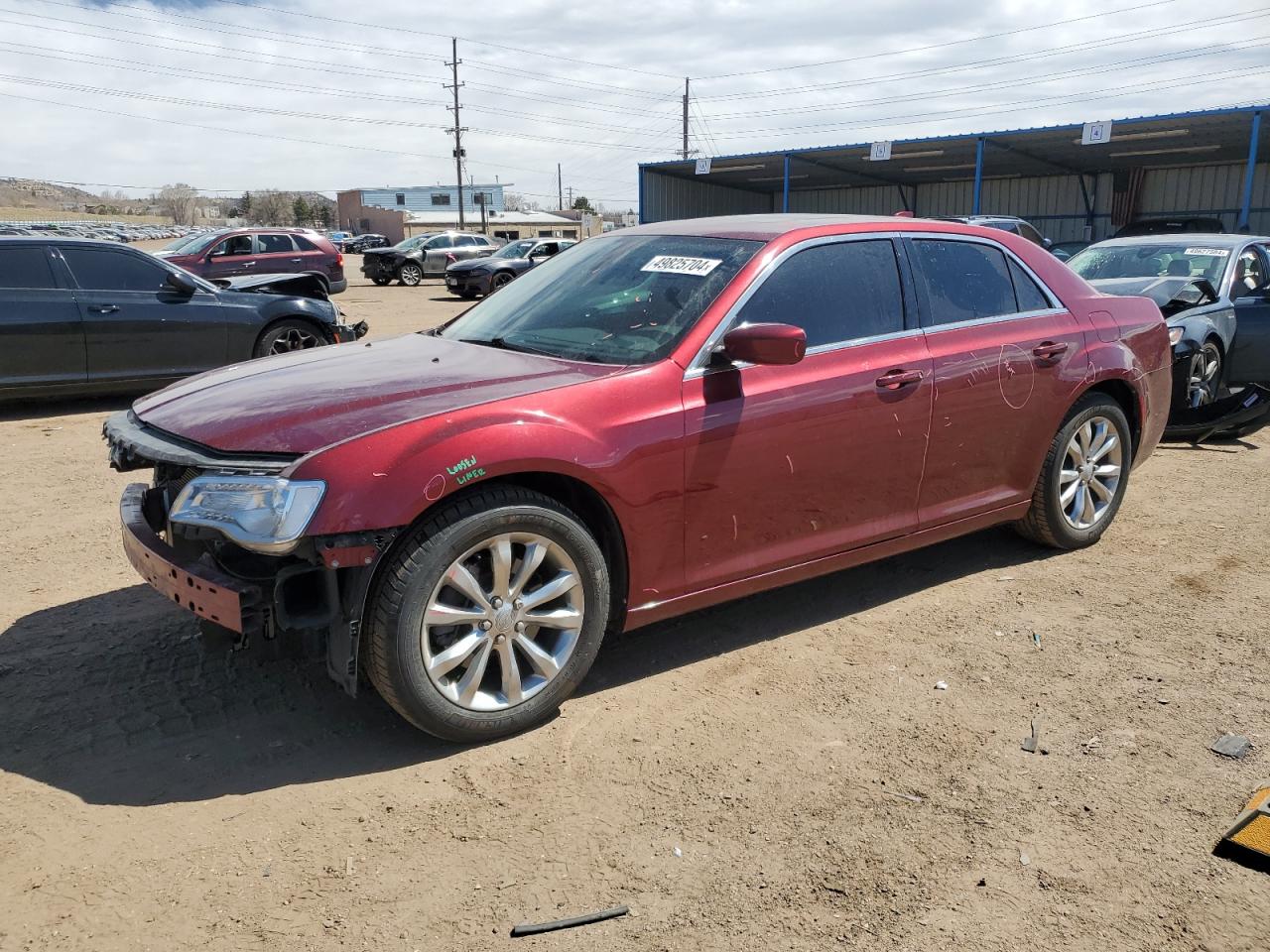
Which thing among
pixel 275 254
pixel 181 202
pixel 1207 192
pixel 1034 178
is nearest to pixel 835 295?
pixel 275 254

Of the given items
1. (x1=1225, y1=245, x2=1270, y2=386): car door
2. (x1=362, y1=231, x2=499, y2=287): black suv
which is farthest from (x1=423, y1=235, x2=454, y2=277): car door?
(x1=1225, y1=245, x2=1270, y2=386): car door

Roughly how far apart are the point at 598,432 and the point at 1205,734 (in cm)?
226

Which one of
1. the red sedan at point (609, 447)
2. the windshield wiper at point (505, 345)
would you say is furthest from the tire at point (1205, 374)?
the windshield wiper at point (505, 345)

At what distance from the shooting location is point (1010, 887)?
102 inches

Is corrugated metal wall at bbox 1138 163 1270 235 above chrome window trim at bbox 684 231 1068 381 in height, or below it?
above

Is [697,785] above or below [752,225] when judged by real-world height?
below

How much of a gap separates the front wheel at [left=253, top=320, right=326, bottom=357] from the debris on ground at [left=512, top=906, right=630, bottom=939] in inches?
312

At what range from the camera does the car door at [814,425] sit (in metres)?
3.62

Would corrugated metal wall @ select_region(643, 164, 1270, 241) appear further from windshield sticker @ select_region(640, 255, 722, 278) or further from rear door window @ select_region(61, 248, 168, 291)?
windshield sticker @ select_region(640, 255, 722, 278)

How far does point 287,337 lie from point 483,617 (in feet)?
24.2

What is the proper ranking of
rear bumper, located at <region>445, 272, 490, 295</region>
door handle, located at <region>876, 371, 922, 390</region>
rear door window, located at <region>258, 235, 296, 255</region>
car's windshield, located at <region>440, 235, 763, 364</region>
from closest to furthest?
car's windshield, located at <region>440, 235, 763, 364</region> → door handle, located at <region>876, 371, 922, 390</region> → rear door window, located at <region>258, 235, 296, 255</region> → rear bumper, located at <region>445, 272, 490, 295</region>

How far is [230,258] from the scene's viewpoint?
1994cm

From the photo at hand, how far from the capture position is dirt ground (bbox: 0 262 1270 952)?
2.49 m

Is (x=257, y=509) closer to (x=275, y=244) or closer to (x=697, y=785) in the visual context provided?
(x=697, y=785)
